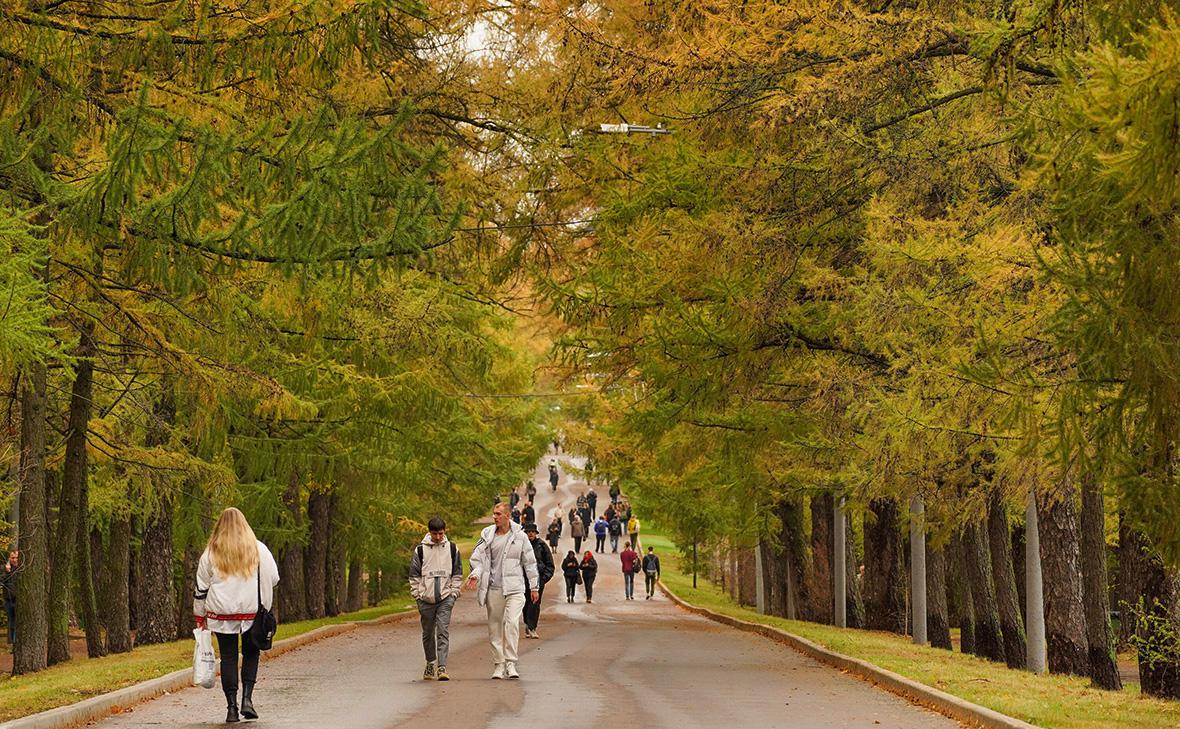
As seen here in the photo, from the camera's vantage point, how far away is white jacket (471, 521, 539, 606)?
1720 centimetres

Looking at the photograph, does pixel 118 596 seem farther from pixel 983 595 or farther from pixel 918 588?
pixel 983 595

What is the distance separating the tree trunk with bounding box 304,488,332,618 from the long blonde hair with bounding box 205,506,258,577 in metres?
23.4

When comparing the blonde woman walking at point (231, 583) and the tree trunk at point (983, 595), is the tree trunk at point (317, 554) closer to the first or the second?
the tree trunk at point (983, 595)

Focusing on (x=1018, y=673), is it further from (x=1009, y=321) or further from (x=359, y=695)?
(x=359, y=695)

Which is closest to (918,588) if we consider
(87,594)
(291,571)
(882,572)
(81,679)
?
(882,572)

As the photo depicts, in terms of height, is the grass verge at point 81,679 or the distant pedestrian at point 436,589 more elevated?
the distant pedestrian at point 436,589

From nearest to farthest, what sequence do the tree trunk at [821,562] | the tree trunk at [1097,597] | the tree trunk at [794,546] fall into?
the tree trunk at [1097,597] → the tree trunk at [821,562] → the tree trunk at [794,546]

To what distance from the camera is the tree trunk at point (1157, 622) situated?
49.8 ft

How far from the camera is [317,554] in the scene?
3644 cm

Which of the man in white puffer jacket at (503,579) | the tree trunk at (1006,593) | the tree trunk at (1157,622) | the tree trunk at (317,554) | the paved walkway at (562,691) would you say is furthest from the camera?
the tree trunk at (317,554)

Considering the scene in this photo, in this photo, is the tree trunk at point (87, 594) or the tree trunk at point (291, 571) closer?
the tree trunk at point (87, 594)

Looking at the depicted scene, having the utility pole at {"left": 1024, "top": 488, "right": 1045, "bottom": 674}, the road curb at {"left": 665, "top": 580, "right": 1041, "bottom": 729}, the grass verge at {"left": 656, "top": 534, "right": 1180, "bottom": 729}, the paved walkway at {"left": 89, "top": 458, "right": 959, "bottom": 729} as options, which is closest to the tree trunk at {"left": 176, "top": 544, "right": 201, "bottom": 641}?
the paved walkway at {"left": 89, "top": 458, "right": 959, "bottom": 729}

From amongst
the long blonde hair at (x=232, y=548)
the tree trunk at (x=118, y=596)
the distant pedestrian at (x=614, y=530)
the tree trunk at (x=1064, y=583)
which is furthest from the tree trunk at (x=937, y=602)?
the distant pedestrian at (x=614, y=530)

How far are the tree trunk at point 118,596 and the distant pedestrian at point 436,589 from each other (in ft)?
30.3
